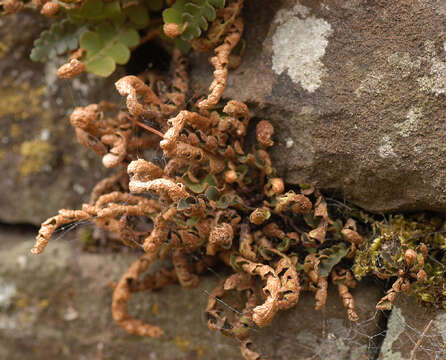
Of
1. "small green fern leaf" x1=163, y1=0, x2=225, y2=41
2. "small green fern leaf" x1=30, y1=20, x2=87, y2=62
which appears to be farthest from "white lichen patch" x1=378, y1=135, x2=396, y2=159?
"small green fern leaf" x1=30, y1=20, x2=87, y2=62

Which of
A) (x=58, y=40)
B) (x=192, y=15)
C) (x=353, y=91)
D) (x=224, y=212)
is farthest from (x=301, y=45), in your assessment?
(x=58, y=40)

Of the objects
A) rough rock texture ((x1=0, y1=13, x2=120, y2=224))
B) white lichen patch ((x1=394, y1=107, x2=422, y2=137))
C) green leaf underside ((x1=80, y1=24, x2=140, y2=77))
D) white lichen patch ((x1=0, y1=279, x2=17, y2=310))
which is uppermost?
white lichen patch ((x1=394, y1=107, x2=422, y2=137))

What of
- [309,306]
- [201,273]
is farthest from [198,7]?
[309,306]

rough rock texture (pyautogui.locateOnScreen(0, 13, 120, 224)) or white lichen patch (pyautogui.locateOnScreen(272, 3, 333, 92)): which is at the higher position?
white lichen patch (pyautogui.locateOnScreen(272, 3, 333, 92))

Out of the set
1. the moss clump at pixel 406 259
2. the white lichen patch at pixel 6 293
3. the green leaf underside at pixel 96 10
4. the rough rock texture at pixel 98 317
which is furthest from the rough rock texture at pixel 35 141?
the moss clump at pixel 406 259

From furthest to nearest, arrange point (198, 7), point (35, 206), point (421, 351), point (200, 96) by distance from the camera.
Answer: point (35, 206), point (200, 96), point (198, 7), point (421, 351)

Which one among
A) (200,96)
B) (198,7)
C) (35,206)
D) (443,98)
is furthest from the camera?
(35,206)

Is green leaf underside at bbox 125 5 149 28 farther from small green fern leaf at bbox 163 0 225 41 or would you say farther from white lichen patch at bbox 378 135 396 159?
white lichen patch at bbox 378 135 396 159

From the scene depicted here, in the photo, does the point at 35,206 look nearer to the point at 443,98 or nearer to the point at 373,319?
the point at 373,319
